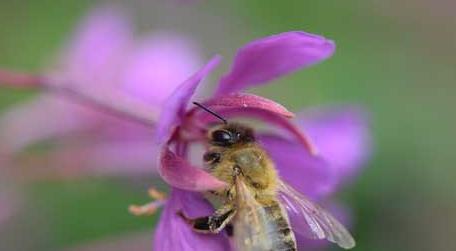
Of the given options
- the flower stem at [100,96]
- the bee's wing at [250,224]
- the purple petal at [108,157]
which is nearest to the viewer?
the bee's wing at [250,224]

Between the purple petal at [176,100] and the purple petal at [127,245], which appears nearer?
the purple petal at [176,100]

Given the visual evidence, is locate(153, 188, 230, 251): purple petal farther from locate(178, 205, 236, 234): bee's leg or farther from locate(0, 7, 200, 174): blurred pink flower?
locate(0, 7, 200, 174): blurred pink flower

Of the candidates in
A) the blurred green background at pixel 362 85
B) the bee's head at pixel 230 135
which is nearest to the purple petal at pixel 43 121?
the blurred green background at pixel 362 85

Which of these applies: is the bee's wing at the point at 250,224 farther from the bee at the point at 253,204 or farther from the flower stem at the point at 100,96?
the flower stem at the point at 100,96

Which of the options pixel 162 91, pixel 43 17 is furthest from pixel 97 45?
pixel 43 17

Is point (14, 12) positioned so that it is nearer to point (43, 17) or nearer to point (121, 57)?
point (43, 17)

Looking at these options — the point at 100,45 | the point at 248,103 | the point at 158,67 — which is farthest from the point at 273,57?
the point at 100,45

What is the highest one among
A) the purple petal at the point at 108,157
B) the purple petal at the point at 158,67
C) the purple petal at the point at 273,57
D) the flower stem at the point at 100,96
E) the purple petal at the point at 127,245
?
the purple petal at the point at 273,57

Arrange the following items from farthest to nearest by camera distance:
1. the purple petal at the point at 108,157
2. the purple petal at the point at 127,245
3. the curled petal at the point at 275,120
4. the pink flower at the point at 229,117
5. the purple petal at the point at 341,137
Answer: the purple petal at the point at 108,157 → the purple petal at the point at 127,245 → the purple petal at the point at 341,137 → the curled petal at the point at 275,120 → the pink flower at the point at 229,117
